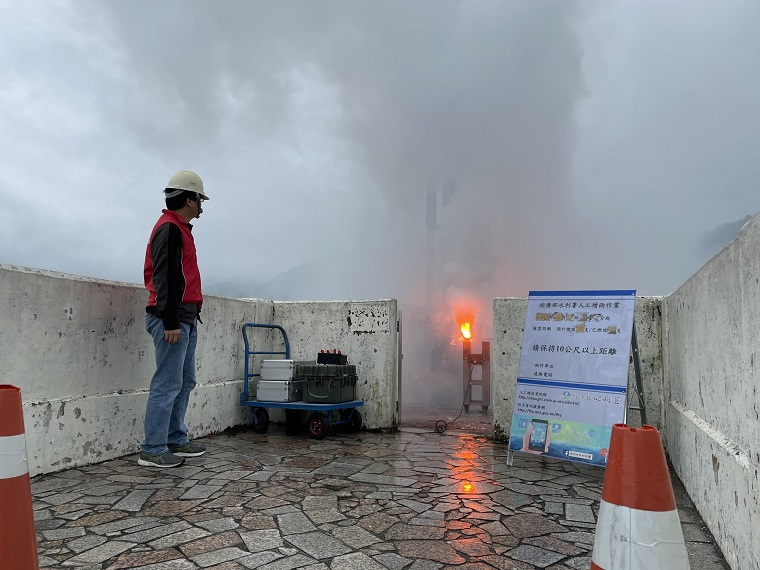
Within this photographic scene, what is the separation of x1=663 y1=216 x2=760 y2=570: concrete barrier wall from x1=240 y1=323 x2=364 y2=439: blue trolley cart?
12.2 ft

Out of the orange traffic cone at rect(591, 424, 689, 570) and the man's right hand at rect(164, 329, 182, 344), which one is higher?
the man's right hand at rect(164, 329, 182, 344)

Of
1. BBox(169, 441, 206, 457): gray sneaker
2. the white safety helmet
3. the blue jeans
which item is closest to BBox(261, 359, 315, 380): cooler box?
BBox(169, 441, 206, 457): gray sneaker

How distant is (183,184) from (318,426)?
3238 millimetres

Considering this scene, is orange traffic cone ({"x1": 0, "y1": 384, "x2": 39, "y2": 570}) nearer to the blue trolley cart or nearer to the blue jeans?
the blue jeans

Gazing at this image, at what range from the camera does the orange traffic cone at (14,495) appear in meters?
1.86

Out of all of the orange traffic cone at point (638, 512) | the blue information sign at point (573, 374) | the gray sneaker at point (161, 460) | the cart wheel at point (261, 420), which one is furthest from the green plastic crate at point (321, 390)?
the orange traffic cone at point (638, 512)

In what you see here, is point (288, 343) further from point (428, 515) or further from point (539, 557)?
point (539, 557)

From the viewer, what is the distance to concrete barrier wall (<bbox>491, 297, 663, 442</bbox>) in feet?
18.6

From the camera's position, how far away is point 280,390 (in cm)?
624

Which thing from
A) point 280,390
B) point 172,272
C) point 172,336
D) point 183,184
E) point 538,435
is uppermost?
point 183,184

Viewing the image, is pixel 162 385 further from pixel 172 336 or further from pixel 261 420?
pixel 261 420

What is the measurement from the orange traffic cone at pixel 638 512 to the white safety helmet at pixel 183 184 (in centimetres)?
433

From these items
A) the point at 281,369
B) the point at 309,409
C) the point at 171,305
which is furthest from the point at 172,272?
the point at 309,409

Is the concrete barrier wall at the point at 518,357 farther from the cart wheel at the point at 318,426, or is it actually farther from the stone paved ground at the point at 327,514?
the cart wheel at the point at 318,426
